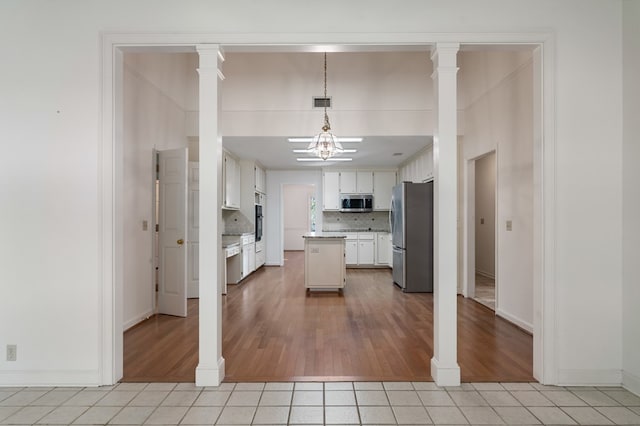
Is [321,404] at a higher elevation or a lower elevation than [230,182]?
lower

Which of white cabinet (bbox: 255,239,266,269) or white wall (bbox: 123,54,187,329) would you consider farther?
white cabinet (bbox: 255,239,266,269)

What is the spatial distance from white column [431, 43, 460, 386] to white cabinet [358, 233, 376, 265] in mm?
5794

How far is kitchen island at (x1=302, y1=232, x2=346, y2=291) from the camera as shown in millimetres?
5656

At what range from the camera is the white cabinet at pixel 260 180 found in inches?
303

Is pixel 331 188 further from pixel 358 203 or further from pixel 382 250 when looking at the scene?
pixel 382 250

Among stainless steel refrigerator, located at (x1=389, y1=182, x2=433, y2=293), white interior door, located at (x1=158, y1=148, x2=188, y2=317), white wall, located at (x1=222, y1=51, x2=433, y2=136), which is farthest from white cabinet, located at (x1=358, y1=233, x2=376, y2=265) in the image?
white interior door, located at (x1=158, y1=148, x2=188, y2=317)

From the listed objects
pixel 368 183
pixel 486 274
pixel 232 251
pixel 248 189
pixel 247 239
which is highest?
pixel 368 183

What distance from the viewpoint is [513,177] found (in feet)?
13.1

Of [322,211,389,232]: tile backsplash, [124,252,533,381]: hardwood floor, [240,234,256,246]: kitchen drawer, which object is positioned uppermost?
[322,211,389,232]: tile backsplash

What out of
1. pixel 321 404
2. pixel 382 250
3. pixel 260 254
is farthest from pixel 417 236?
pixel 321 404

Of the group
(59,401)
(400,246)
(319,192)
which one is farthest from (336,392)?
(319,192)

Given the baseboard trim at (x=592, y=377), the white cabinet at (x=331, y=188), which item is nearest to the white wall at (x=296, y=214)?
the white cabinet at (x=331, y=188)

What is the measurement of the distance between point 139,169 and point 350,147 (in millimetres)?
3521

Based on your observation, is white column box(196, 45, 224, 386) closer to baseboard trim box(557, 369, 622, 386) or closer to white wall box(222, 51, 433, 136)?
baseboard trim box(557, 369, 622, 386)
